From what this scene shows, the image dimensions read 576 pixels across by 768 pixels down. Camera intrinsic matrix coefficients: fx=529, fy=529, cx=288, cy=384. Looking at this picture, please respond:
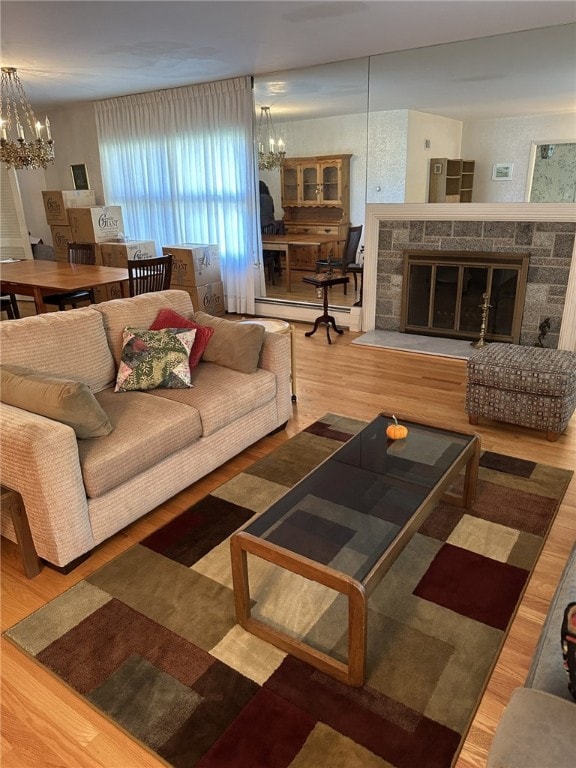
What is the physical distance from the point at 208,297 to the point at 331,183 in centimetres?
204

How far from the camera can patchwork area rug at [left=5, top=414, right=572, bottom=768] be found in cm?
147

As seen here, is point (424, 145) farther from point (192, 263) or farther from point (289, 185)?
point (192, 263)

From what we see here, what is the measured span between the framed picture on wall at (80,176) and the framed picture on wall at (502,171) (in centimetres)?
514

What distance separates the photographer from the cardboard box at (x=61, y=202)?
20.8 ft

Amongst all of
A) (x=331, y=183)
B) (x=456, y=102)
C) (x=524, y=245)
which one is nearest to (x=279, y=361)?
(x=524, y=245)

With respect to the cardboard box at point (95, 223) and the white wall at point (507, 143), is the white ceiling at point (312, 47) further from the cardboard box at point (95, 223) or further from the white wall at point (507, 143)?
the cardboard box at point (95, 223)

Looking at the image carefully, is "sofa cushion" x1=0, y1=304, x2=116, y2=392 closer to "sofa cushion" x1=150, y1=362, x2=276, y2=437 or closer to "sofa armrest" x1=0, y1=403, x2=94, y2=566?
"sofa cushion" x1=150, y1=362, x2=276, y2=437

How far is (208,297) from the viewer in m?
5.94

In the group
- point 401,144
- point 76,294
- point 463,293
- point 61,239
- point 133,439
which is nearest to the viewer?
point 133,439

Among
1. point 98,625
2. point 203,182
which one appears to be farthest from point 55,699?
point 203,182

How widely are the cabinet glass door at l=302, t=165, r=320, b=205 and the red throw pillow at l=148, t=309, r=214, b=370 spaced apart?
394 centimetres

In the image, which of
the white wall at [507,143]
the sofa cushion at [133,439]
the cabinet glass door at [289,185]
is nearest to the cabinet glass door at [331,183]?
the cabinet glass door at [289,185]

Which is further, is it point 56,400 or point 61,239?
point 61,239

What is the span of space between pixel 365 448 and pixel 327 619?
30.1 inches
